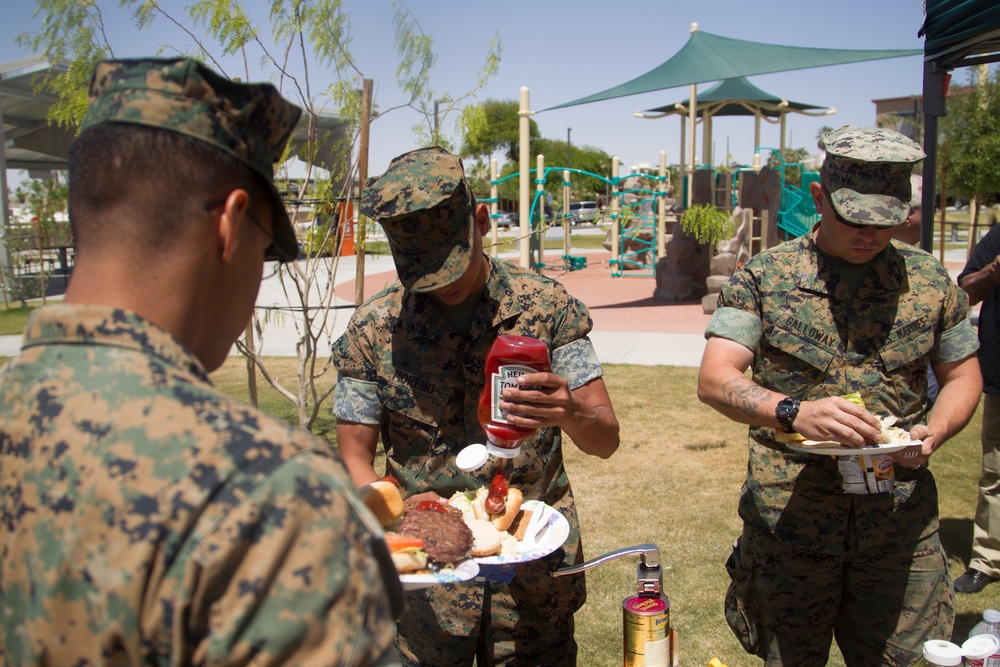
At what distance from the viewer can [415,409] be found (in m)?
2.62

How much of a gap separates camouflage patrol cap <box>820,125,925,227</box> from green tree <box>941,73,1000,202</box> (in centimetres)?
1280

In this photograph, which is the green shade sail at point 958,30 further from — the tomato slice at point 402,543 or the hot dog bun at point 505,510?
the tomato slice at point 402,543

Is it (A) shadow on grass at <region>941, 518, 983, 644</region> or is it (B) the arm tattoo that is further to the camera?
(A) shadow on grass at <region>941, 518, 983, 644</region>

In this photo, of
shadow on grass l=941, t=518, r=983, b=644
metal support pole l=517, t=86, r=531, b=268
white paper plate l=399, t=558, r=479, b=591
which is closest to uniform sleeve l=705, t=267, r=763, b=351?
white paper plate l=399, t=558, r=479, b=591

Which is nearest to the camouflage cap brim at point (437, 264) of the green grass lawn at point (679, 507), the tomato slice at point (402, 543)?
the tomato slice at point (402, 543)

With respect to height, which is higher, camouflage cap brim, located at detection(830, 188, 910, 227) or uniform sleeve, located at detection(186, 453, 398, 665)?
camouflage cap brim, located at detection(830, 188, 910, 227)

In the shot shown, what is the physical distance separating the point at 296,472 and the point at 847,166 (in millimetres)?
2538

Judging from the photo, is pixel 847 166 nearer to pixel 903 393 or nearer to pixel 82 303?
pixel 903 393

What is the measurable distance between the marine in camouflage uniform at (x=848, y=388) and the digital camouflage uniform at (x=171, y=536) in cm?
213

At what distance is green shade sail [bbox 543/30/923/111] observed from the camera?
1523 cm

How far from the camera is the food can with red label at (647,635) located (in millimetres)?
2004

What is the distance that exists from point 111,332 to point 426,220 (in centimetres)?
137

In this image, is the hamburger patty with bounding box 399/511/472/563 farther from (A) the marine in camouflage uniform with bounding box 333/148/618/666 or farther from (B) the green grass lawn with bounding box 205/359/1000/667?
(B) the green grass lawn with bounding box 205/359/1000/667

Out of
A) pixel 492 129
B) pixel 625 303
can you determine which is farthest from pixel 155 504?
pixel 625 303
